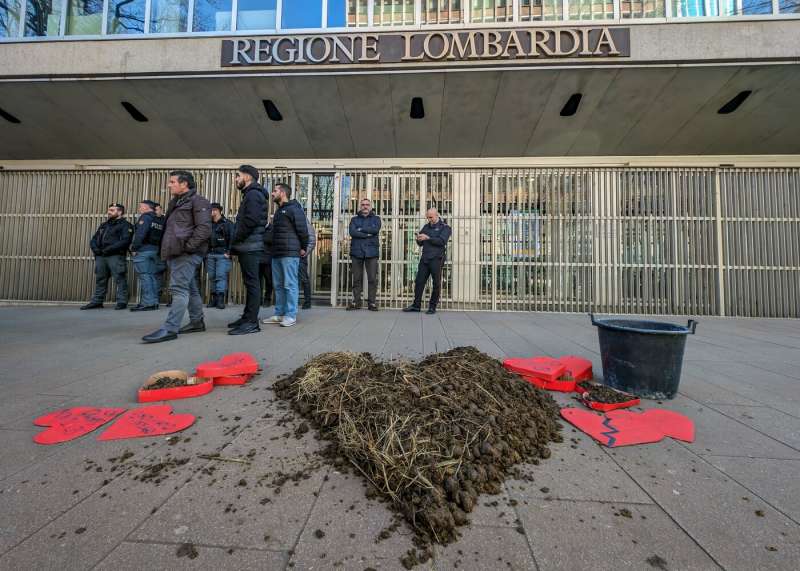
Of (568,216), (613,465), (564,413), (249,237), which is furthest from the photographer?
(568,216)

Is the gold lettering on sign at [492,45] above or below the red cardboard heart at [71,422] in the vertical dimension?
above

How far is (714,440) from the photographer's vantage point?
1.83 meters

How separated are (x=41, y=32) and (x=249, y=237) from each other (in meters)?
8.87

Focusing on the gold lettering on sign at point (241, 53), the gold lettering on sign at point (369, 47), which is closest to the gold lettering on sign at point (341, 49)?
the gold lettering on sign at point (369, 47)

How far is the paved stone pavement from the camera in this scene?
104cm

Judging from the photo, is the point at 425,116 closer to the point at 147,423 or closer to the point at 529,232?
the point at 529,232

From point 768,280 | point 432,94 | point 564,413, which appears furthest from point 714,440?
point 768,280

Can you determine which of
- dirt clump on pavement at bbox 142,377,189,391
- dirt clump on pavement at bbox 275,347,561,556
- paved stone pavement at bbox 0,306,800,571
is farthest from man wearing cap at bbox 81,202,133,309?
dirt clump on pavement at bbox 275,347,561,556

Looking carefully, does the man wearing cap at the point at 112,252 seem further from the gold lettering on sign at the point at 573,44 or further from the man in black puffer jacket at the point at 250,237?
the gold lettering on sign at the point at 573,44

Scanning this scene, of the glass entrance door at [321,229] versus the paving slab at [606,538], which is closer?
the paving slab at [606,538]

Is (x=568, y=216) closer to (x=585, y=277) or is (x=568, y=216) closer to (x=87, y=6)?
A: (x=585, y=277)

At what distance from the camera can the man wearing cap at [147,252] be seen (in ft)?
22.8

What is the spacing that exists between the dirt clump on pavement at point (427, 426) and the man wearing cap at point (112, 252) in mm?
6956

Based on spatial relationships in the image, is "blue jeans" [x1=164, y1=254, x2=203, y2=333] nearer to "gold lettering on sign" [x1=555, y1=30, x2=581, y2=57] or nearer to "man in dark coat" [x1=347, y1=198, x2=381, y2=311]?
"man in dark coat" [x1=347, y1=198, x2=381, y2=311]
